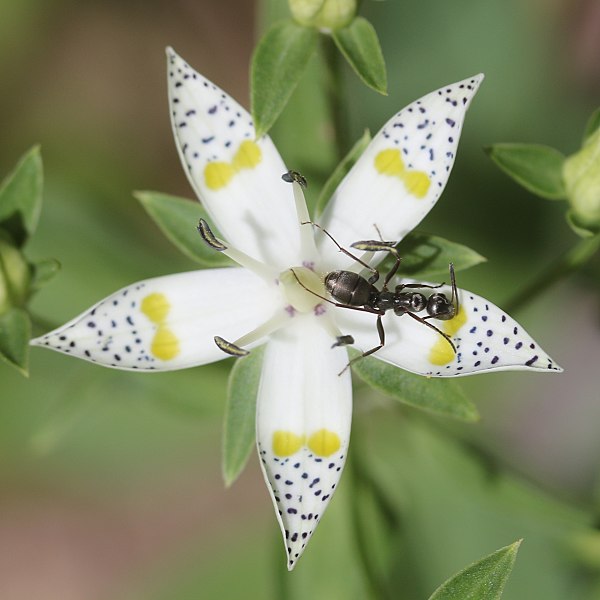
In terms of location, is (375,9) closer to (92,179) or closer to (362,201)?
(92,179)

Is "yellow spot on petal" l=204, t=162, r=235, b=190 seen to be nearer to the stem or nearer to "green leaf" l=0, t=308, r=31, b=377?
the stem

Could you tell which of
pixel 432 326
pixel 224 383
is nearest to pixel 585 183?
pixel 432 326

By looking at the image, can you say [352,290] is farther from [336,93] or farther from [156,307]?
[336,93]

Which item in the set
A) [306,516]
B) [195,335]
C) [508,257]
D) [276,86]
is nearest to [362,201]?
[276,86]

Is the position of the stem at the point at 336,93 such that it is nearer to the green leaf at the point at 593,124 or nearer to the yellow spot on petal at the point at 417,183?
the yellow spot on petal at the point at 417,183

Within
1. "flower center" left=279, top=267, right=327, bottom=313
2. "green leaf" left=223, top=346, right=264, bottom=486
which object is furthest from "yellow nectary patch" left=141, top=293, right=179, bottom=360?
"flower center" left=279, top=267, right=327, bottom=313

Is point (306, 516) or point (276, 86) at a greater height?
point (276, 86)
